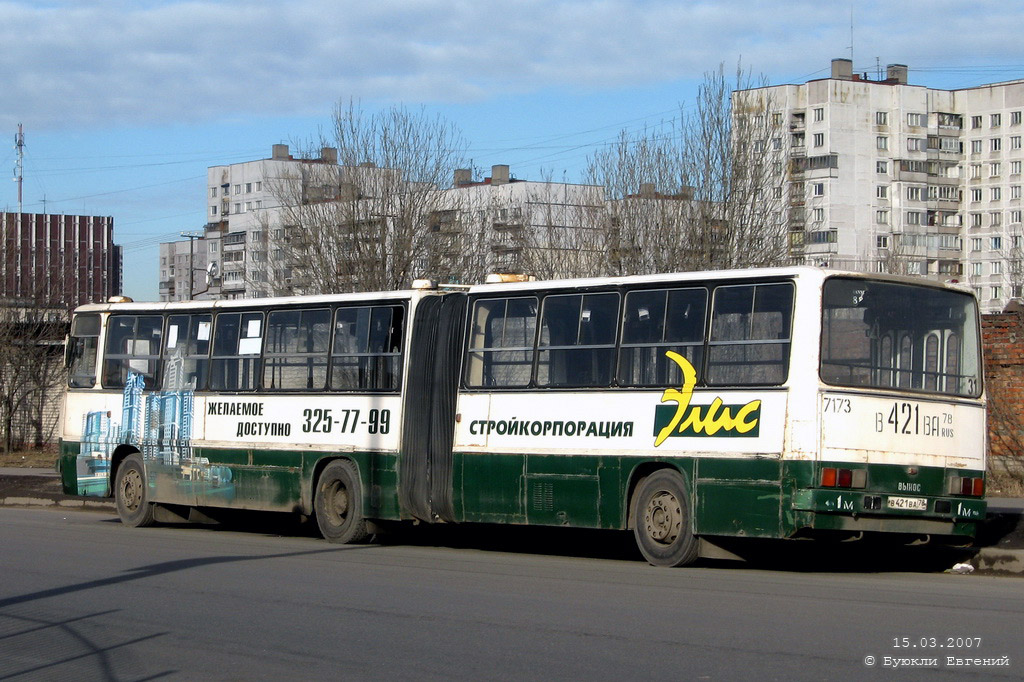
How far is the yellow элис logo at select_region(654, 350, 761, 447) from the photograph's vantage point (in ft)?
44.8

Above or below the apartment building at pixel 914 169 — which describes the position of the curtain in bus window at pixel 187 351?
below

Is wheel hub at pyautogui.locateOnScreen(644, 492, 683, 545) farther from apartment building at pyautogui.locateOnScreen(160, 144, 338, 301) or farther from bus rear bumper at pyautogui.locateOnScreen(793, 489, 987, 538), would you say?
apartment building at pyautogui.locateOnScreen(160, 144, 338, 301)

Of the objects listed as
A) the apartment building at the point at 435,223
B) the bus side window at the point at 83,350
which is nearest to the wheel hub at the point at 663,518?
the bus side window at the point at 83,350

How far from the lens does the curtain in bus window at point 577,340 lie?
15.2 metres

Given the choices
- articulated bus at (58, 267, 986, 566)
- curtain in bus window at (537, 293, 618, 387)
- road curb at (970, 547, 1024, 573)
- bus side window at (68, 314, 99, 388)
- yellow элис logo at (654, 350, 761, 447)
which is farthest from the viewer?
bus side window at (68, 314, 99, 388)

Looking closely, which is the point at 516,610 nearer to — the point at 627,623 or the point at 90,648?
the point at 627,623

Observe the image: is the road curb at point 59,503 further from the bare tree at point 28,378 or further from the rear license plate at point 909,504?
the rear license plate at point 909,504

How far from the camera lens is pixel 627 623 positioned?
10.1 m

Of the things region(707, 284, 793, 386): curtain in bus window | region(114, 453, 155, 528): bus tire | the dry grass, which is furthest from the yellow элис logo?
the dry grass

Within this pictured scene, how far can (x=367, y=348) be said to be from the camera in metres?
17.8

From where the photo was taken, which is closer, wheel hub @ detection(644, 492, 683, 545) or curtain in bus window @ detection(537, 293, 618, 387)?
wheel hub @ detection(644, 492, 683, 545)

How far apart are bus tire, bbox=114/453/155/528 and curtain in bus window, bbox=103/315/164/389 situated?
126 cm

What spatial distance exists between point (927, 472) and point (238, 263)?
126612 mm

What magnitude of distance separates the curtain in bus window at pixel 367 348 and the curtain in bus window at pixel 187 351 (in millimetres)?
2846
